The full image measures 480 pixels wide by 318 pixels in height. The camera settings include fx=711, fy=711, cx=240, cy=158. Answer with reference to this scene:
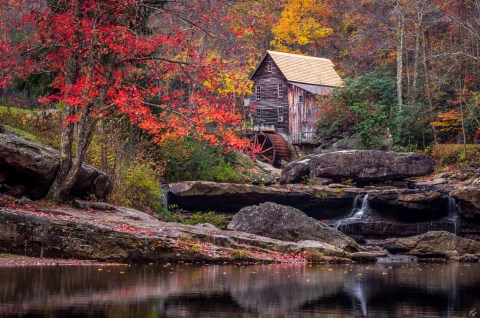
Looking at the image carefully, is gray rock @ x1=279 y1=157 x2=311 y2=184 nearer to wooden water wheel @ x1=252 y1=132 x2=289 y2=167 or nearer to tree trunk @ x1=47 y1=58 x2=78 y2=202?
wooden water wheel @ x1=252 y1=132 x2=289 y2=167

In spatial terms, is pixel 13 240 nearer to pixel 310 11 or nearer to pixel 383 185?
pixel 383 185

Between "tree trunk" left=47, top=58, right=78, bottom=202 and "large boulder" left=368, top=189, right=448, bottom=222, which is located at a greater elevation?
"tree trunk" left=47, top=58, right=78, bottom=202

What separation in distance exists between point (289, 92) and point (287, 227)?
31.6m

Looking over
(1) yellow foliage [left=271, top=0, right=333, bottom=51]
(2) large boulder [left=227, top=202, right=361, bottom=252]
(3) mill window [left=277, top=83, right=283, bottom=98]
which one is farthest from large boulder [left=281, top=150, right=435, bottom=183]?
(1) yellow foliage [left=271, top=0, right=333, bottom=51]

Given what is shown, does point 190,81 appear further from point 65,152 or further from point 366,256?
point 366,256

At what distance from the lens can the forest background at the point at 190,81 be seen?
57.6 feet

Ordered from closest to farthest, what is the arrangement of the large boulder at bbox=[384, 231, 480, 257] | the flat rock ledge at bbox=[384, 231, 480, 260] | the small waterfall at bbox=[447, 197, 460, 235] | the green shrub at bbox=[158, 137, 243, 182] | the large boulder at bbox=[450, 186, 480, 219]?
the flat rock ledge at bbox=[384, 231, 480, 260] → the large boulder at bbox=[384, 231, 480, 257] → the large boulder at bbox=[450, 186, 480, 219] → the small waterfall at bbox=[447, 197, 460, 235] → the green shrub at bbox=[158, 137, 243, 182]

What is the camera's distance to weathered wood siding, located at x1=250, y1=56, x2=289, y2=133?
51.7 metres

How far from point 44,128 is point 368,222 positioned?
41.1 ft

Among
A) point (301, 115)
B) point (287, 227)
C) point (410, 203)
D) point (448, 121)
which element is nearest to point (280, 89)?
point (301, 115)

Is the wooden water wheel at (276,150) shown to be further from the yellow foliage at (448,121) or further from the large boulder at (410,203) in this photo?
the large boulder at (410,203)

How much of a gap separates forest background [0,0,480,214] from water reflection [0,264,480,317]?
3.87 meters

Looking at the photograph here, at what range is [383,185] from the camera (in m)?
30.9

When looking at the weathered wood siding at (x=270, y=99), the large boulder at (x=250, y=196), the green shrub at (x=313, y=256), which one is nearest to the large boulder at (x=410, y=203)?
the large boulder at (x=250, y=196)
